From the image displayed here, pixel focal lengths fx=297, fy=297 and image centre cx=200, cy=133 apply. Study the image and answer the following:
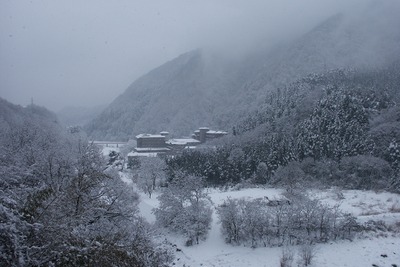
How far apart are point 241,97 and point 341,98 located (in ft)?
217

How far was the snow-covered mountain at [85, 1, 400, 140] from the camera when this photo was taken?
119 meters

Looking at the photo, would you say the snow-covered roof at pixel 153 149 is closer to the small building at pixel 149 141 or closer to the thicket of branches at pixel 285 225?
the small building at pixel 149 141

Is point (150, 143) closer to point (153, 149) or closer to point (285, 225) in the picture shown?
point (153, 149)

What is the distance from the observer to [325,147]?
A: 1991 inches

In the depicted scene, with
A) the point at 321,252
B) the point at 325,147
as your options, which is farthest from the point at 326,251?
the point at 325,147

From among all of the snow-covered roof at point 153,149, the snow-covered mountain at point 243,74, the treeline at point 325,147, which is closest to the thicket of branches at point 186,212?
the treeline at point 325,147

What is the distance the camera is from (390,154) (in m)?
44.9

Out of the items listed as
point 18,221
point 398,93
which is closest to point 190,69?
point 398,93

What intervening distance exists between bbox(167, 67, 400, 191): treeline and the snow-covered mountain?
41240 mm

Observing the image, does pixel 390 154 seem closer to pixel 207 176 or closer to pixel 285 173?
pixel 285 173

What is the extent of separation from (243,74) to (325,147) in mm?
105022

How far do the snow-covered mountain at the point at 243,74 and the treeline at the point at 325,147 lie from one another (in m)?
41.2

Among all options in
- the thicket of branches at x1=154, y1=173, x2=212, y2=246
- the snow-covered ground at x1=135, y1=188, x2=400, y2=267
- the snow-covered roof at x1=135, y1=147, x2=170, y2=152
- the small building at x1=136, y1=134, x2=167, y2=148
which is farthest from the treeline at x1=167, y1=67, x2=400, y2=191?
the small building at x1=136, y1=134, x2=167, y2=148

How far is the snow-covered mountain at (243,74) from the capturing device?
390ft
